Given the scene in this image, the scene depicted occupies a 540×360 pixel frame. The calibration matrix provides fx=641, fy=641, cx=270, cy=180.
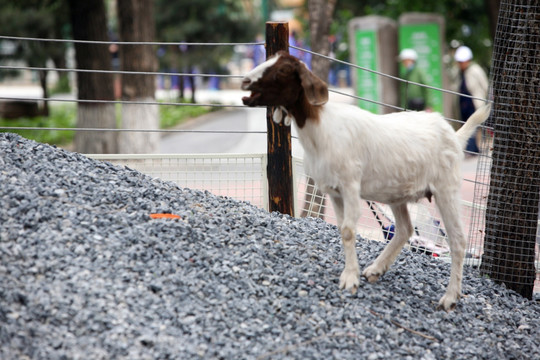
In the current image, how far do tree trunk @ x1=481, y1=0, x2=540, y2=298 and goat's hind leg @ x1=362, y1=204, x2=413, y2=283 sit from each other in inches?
39.8

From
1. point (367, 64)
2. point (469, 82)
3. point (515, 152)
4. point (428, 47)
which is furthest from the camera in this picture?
point (367, 64)

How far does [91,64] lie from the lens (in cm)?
1320

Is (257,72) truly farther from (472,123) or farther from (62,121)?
(62,121)

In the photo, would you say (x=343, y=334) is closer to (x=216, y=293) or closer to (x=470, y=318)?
(x=216, y=293)

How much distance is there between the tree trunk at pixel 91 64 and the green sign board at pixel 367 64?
6.78 meters

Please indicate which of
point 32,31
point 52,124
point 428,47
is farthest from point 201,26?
point 428,47

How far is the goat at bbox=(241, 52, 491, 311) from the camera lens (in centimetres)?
417

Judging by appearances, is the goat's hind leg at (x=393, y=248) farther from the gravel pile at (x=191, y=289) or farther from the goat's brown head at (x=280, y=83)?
the goat's brown head at (x=280, y=83)

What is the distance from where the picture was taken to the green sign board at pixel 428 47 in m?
Result: 16.8

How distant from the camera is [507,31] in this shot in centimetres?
540

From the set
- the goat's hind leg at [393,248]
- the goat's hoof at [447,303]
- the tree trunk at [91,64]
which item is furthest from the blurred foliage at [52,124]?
the goat's hoof at [447,303]

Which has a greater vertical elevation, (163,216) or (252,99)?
(252,99)

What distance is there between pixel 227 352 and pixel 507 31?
359cm

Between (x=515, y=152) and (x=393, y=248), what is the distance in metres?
1.39
